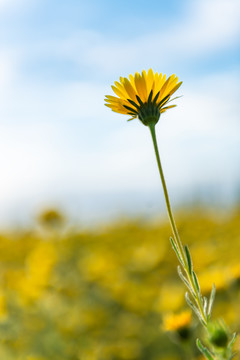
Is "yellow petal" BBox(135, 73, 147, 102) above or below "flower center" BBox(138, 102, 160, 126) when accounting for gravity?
above

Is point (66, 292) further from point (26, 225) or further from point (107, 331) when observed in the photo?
point (26, 225)

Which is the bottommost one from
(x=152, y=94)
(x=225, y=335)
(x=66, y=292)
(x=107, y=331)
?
(x=107, y=331)

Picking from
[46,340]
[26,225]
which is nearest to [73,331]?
[46,340]

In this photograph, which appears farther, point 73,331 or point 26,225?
point 26,225

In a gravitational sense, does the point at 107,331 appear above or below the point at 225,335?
below

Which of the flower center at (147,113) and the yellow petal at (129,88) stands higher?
the yellow petal at (129,88)

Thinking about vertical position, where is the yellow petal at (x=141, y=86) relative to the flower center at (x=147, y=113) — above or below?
above

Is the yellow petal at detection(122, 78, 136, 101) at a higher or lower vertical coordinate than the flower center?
higher

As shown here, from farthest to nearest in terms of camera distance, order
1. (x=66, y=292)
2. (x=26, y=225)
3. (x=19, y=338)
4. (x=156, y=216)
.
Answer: (x=156, y=216), (x=26, y=225), (x=66, y=292), (x=19, y=338)
